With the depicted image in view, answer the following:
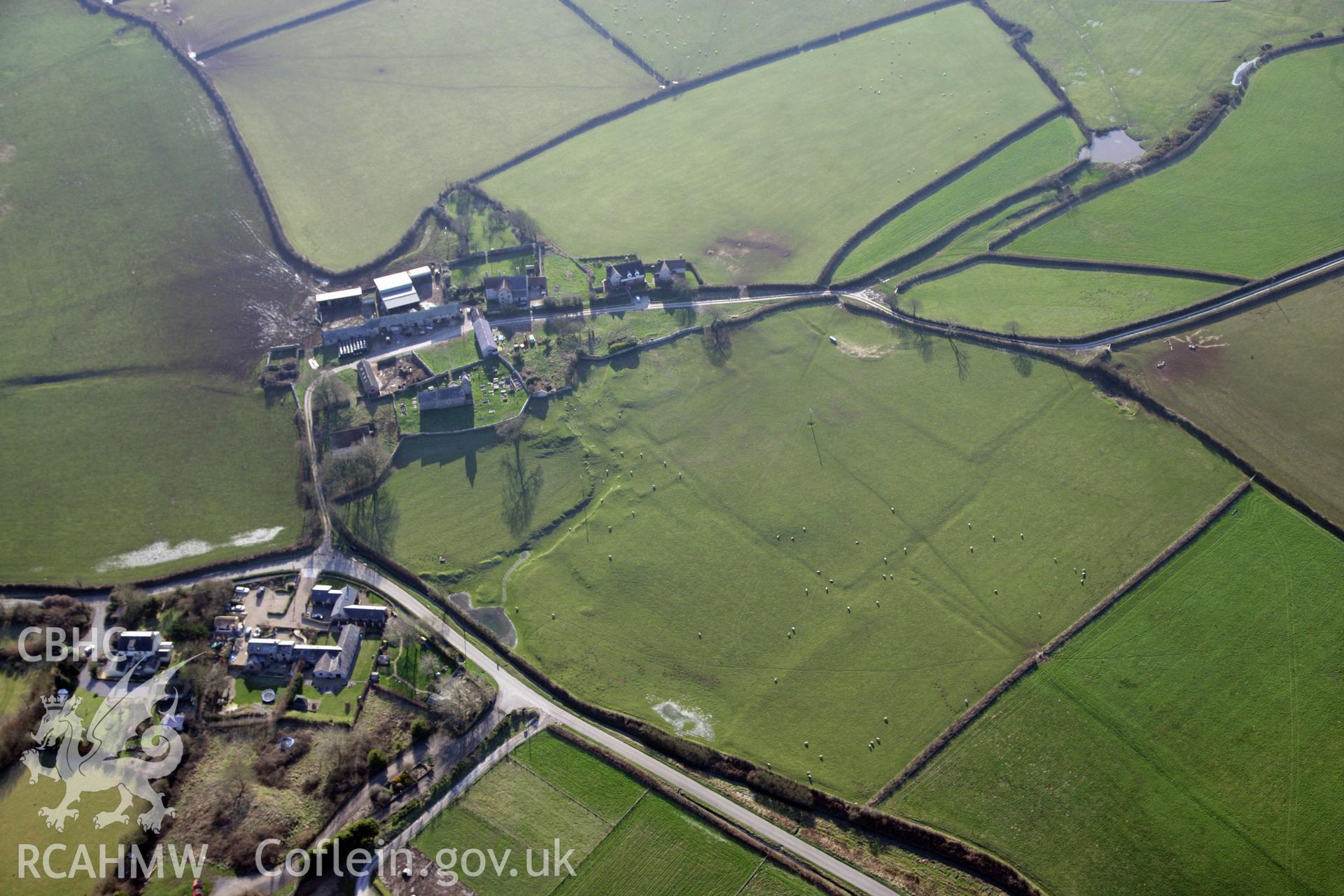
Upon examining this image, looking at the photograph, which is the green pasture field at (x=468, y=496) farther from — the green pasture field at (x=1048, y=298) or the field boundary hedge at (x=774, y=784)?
the green pasture field at (x=1048, y=298)

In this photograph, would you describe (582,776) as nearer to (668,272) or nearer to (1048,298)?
(668,272)

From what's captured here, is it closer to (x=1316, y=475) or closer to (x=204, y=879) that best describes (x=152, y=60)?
(x=204, y=879)

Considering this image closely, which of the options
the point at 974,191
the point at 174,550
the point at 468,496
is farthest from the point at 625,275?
the point at 174,550

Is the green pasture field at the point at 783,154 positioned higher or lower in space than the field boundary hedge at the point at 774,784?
higher

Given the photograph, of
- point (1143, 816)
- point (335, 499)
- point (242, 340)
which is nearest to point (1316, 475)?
point (1143, 816)

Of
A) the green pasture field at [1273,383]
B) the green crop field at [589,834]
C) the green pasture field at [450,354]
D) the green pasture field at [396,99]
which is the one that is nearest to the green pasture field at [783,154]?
the green pasture field at [396,99]

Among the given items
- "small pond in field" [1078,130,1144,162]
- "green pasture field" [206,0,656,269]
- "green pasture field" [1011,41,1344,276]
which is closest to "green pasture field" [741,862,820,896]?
"green pasture field" [1011,41,1344,276]
